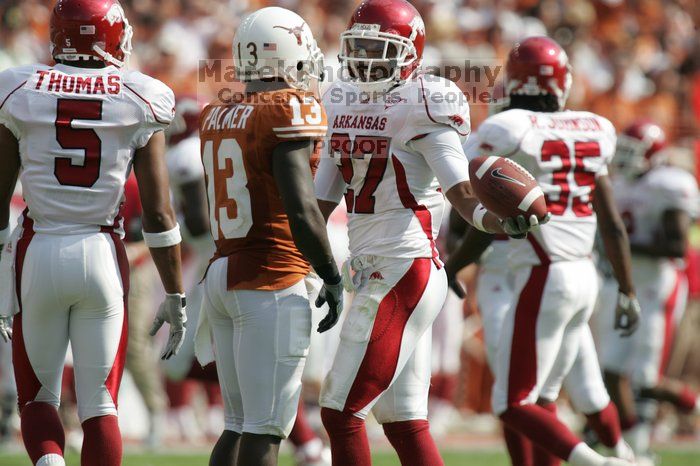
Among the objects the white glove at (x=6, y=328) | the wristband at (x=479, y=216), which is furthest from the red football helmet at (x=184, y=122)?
the wristband at (x=479, y=216)

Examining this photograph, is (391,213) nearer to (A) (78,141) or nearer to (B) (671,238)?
(A) (78,141)

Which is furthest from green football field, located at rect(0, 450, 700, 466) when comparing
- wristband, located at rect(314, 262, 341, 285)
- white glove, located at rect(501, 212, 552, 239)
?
white glove, located at rect(501, 212, 552, 239)

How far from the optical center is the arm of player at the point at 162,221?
421cm

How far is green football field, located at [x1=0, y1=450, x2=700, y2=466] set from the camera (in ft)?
22.8

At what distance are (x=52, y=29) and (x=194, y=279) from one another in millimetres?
3599

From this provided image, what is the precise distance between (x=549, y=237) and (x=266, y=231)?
1.74 metres

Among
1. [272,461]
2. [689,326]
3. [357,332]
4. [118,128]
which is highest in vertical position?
[118,128]

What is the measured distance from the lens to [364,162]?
4.30 meters

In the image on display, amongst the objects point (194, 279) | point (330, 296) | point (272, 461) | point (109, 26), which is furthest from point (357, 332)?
point (194, 279)

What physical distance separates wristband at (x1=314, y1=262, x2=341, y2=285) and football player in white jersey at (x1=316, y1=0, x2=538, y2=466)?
0.29 meters

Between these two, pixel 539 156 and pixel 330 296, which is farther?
pixel 539 156

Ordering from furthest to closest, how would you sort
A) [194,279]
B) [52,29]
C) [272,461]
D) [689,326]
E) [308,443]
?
[689,326], [194,279], [308,443], [52,29], [272,461]

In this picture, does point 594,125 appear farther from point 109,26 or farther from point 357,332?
point 109,26

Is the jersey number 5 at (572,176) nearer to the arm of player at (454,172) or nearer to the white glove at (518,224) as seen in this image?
the arm of player at (454,172)
